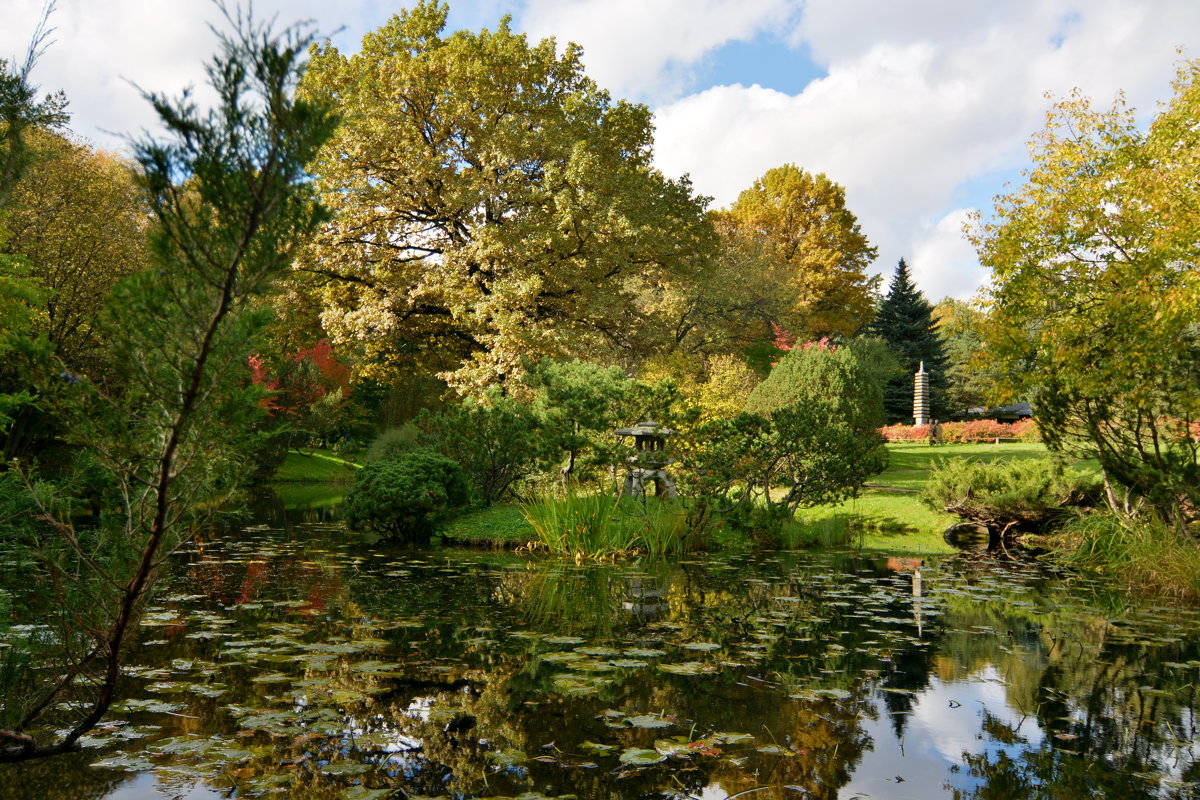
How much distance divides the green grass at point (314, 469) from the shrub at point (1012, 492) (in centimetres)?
2087

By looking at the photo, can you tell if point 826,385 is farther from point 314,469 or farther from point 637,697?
point 314,469

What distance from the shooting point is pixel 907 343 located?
36875mm

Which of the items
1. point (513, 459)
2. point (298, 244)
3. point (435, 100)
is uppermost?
point (435, 100)

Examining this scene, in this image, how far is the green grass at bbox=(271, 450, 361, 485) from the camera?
2757 centimetres

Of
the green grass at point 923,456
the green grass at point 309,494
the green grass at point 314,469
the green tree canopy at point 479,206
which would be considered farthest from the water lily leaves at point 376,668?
the green grass at point 314,469

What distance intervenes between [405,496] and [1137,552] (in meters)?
8.88

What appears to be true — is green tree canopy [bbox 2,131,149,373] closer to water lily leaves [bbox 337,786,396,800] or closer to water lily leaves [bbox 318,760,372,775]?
water lily leaves [bbox 318,760,372,775]

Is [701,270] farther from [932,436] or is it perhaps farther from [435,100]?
[932,436]

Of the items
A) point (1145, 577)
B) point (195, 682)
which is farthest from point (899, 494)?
point (195, 682)

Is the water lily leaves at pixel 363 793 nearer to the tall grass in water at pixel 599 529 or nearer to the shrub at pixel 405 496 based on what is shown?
the tall grass in water at pixel 599 529

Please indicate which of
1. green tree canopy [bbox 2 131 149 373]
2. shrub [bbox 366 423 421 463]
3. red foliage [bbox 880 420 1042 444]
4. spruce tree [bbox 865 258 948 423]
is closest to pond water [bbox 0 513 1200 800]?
green tree canopy [bbox 2 131 149 373]

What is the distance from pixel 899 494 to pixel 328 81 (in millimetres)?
15901

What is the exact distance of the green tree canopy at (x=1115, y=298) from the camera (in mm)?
9188

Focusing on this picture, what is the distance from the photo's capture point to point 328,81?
1848cm
